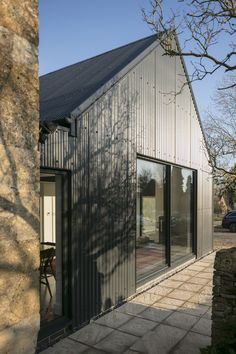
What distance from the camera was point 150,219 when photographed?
331 inches

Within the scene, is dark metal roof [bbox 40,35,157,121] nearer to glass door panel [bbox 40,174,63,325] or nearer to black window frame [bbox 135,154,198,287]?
glass door panel [bbox 40,174,63,325]

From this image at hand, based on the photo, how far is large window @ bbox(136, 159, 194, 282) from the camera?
781 centimetres

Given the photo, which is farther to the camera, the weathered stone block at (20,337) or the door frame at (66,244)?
the door frame at (66,244)

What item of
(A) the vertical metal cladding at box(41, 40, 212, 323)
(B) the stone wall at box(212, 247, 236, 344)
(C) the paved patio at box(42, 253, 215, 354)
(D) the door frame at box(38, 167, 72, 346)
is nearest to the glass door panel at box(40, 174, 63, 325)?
(D) the door frame at box(38, 167, 72, 346)

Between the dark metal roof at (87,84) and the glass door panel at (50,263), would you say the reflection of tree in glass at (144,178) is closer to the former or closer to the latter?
the glass door panel at (50,263)

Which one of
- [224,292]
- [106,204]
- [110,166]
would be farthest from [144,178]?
[224,292]

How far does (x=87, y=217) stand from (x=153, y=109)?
3808 mm

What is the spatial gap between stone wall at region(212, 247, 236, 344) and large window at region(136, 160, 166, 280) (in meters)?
3.35

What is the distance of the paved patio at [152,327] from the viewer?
15.4 feet

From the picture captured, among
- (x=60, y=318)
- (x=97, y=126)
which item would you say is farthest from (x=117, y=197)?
(x=60, y=318)

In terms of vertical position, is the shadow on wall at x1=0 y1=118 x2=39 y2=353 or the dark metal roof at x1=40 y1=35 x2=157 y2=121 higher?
the dark metal roof at x1=40 y1=35 x2=157 y2=121

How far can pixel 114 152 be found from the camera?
254 inches

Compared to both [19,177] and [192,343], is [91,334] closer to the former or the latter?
[192,343]

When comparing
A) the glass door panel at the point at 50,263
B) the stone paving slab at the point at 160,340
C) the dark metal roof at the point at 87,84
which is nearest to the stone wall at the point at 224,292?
the stone paving slab at the point at 160,340
